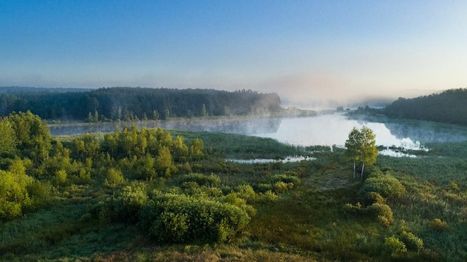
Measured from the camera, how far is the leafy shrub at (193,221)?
2403cm

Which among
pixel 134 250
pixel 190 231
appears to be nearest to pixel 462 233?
pixel 190 231

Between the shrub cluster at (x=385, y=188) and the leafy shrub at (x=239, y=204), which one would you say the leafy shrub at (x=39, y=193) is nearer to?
the leafy shrub at (x=239, y=204)

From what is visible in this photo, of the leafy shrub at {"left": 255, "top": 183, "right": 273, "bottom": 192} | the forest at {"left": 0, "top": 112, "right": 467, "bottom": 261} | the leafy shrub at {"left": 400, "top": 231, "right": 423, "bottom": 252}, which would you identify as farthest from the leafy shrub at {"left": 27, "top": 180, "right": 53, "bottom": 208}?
the leafy shrub at {"left": 400, "top": 231, "right": 423, "bottom": 252}

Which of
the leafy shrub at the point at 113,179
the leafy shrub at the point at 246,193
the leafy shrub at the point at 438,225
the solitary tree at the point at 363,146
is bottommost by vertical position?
the leafy shrub at the point at 113,179

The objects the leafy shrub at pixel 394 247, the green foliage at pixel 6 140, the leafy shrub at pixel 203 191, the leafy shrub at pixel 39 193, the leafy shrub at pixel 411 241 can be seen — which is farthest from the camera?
the green foliage at pixel 6 140

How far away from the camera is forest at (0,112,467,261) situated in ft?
78.2

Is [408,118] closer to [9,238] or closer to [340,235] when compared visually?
[340,235]

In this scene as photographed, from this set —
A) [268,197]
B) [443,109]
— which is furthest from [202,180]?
[443,109]

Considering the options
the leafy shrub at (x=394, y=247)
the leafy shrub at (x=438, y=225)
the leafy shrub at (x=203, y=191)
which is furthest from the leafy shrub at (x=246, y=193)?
the leafy shrub at (x=438, y=225)

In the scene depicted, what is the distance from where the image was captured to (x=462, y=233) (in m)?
28.1

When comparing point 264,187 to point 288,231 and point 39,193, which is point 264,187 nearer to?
point 288,231

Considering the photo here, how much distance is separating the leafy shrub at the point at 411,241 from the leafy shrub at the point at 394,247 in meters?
0.73

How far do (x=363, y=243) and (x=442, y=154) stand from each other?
61.3m

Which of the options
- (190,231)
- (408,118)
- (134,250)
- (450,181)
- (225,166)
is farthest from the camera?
(408,118)
